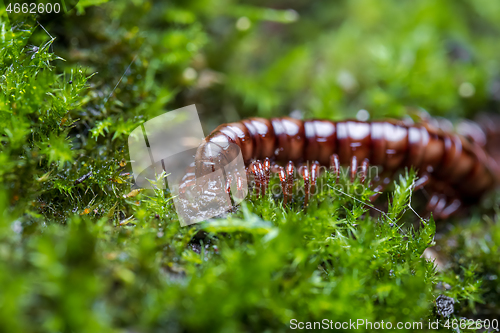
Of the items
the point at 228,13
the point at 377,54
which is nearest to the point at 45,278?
the point at 228,13

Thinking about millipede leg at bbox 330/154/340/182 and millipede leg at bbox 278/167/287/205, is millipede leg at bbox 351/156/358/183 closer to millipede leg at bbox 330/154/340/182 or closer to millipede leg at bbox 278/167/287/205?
millipede leg at bbox 330/154/340/182

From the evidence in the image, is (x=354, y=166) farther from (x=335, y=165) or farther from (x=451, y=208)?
(x=451, y=208)

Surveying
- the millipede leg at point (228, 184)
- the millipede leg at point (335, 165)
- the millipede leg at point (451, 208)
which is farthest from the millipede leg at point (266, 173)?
the millipede leg at point (451, 208)

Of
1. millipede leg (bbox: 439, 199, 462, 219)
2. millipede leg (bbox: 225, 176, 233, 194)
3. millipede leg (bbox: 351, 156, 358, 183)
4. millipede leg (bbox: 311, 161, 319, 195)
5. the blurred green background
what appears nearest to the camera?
the blurred green background

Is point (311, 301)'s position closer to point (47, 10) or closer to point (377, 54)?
point (47, 10)

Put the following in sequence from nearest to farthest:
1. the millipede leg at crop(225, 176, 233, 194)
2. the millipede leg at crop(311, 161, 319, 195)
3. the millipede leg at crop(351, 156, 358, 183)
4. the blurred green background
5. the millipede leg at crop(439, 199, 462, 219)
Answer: the blurred green background → the millipede leg at crop(225, 176, 233, 194) → the millipede leg at crop(311, 161, 319, 195) → the millipede leg at crop(351, 156, 358, 183) → the millipede leg at crop(439, 199, 462, 219)

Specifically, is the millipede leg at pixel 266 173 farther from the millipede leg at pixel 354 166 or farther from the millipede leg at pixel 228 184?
the millipede leg at pixel 354 166

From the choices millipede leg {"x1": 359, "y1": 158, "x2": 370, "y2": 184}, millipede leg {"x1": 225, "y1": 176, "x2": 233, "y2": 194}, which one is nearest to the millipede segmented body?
millipede leg {"x1": 359, "y1": 158, "x2": 370, "y2": 184}

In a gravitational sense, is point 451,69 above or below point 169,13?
below
